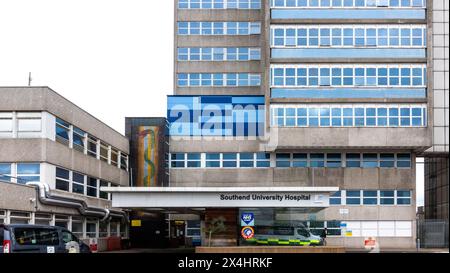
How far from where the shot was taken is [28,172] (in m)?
39.5

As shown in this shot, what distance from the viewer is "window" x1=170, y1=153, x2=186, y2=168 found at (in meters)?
63.8

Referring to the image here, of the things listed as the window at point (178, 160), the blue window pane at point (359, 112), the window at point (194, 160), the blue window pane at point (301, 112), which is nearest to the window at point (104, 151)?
the window at point (178, 160)

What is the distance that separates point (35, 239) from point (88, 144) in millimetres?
27845

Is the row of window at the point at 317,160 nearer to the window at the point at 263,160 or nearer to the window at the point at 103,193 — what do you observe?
the window at the point at 263,160

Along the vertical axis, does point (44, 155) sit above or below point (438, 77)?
below

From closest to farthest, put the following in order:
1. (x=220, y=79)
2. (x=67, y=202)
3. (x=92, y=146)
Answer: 1. (x=67, y=202)
2. (x=92, y=146)
3. (x=220, y=79)

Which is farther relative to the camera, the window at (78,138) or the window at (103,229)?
the window at (103,229)

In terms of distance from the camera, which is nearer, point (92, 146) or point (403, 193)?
point (92, 146)

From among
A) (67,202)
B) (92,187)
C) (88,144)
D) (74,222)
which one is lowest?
(74,222)

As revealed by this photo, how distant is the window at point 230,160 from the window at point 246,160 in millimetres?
586

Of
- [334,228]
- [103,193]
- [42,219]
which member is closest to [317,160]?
[334,228]

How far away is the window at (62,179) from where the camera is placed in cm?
4202

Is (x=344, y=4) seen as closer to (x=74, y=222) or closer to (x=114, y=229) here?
(x=114, y=229)
